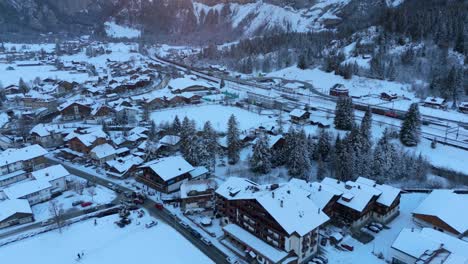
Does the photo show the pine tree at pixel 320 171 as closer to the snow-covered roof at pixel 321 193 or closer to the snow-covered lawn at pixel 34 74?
the snow-covered roof at pixel 321 193

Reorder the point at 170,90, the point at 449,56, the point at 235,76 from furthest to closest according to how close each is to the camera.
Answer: the point at 235,76 < the point at 170,90 < the point at 449,56

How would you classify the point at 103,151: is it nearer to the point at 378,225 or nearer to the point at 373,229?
the point at 373,229

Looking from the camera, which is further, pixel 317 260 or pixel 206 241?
pixel 206 241

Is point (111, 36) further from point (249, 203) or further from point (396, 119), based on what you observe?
point (249, 203)

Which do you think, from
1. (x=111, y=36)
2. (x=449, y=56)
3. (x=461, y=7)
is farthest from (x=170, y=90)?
(x=111, y=36)

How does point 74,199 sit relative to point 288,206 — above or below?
below

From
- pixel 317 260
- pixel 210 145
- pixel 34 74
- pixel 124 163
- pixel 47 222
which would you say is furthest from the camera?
pixel 34 74

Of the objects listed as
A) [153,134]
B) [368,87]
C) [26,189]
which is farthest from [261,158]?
[368,87]
